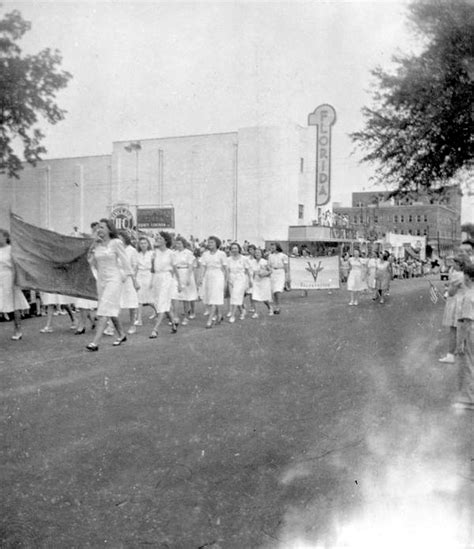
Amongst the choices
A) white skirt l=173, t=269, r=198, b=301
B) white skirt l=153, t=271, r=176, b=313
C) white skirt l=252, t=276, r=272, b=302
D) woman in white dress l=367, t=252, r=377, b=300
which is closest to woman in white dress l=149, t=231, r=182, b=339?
white skirt l=153, t=271, r=176, b=313

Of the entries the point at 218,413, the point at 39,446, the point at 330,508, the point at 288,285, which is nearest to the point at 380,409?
the point at 218,413

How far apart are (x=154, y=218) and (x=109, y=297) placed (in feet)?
108

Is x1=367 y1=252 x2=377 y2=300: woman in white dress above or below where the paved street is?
above

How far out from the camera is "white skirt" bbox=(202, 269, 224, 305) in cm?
1288

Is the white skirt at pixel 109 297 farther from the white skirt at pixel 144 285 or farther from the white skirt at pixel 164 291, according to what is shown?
the white skirt at pixel 144 285

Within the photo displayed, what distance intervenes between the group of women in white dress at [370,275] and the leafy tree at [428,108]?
91.4 inches

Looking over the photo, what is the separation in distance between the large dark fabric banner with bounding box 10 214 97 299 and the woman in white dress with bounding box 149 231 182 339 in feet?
3.50

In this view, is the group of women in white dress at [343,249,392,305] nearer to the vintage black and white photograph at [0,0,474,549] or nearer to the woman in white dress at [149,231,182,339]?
the vintage black and white photograph at [0,0,474,549]

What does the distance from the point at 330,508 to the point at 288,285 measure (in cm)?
1969

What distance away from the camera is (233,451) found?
488cm

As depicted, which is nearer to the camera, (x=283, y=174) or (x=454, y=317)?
(x=454, y=317)

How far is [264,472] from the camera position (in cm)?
446

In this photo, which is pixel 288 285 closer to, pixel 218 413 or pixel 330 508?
pixel 218 413

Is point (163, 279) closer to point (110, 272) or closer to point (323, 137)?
point (110, 272)
